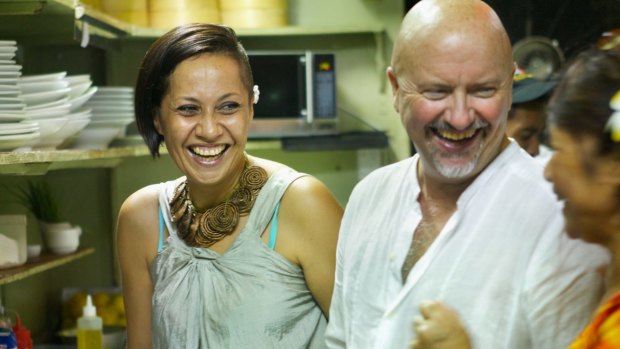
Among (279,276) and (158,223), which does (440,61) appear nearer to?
(279,276)

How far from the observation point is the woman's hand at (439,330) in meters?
1.40

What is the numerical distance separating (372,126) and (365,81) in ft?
0.67

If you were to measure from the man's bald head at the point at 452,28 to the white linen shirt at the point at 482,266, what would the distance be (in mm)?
191

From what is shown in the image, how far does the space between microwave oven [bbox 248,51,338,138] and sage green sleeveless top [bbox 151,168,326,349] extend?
175cm

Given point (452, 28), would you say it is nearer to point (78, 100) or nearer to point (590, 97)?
point (590, 97)

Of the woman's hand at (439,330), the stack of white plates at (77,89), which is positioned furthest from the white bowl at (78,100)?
the woman's hand at (439,330)

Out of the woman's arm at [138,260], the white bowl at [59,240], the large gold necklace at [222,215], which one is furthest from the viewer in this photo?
the white bowl at [59,240]

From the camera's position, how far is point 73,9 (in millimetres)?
2818

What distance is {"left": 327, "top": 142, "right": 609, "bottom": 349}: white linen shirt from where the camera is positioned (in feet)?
4.62

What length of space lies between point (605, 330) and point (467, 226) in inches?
15.6

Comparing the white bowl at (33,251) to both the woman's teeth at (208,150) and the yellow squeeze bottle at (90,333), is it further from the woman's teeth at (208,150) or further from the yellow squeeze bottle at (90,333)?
the woman's teeth at (208,150)

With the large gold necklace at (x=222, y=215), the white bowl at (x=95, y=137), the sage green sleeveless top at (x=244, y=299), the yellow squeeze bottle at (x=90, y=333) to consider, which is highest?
the white bowl at (x=95, y=137)

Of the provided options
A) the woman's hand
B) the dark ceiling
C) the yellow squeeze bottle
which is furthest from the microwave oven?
the woman's hand

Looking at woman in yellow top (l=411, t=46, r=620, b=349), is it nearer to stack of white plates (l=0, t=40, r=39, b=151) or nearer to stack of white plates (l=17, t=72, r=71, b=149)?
stack of white plates (l=0, t=40, r=39, b=151)
